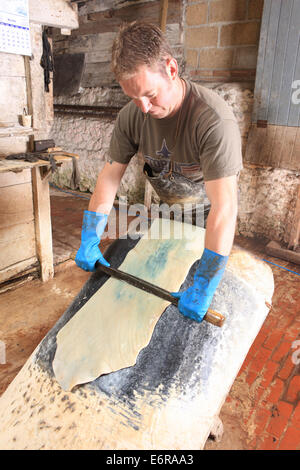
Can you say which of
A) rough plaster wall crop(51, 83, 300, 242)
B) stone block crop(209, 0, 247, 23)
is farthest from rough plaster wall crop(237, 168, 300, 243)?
stone block crop(209, 0, 247, 23)

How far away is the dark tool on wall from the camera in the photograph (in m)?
1.58

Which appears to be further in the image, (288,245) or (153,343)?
(288,245)

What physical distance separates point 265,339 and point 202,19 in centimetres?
393

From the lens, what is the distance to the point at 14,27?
272 cm

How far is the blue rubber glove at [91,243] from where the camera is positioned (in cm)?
210

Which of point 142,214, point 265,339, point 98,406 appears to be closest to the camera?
point 98,406

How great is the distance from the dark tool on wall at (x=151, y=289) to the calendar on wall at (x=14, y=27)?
207cm

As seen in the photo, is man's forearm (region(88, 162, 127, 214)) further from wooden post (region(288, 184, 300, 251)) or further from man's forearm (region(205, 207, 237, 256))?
wooden post (region(288, 184, 300, 251))

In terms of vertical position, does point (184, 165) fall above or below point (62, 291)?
above

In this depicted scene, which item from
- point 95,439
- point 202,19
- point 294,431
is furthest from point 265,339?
point 202,19

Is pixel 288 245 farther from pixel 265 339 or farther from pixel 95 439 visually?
pixel 95 439

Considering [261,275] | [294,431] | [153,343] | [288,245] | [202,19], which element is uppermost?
[202,19]

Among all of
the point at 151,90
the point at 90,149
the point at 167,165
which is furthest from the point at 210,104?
the point at 90,149

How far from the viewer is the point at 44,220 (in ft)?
11.3
